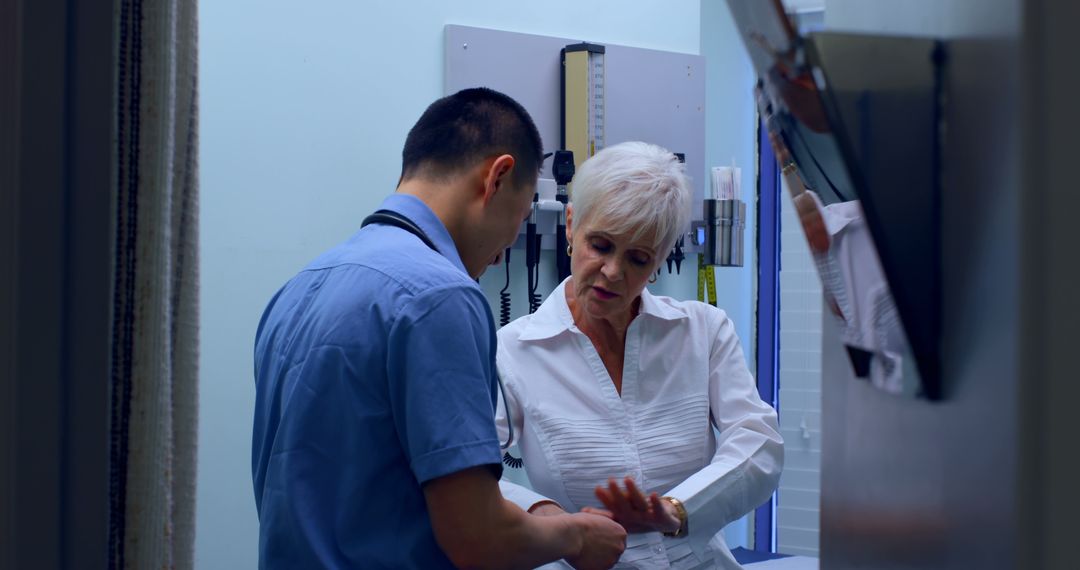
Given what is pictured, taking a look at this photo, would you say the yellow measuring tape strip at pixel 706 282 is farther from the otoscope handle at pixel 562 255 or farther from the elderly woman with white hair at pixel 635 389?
the elderly woman with white hair at pixel 635 389

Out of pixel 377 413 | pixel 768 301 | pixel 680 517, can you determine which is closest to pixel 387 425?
pixel 377 413

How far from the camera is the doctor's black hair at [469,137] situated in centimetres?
152

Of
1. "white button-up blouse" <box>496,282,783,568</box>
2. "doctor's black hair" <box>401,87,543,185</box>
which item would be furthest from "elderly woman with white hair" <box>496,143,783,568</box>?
"doctor's black hair" <box>401,87,543,185</box>

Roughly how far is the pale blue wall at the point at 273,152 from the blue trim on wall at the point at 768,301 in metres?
1.38

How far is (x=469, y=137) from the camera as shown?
1525mm

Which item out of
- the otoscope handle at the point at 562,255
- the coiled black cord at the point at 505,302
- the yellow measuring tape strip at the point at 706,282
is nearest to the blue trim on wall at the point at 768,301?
the yellow measuring tape strip at the point at 706,282

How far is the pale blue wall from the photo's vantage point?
8.07ft

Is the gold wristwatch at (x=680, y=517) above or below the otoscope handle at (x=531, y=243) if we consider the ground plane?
below

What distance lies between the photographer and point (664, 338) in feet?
6.66

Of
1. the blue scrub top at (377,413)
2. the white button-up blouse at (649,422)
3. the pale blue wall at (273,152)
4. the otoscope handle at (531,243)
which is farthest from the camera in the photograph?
the otoscope handle at (531,243)

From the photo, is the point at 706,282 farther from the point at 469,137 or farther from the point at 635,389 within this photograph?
the point at 469,137

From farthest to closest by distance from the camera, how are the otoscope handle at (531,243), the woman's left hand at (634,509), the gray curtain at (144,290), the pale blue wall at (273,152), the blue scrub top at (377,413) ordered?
the otoscope handle at (531,243)
the pale blue wall at (273,152)
the woman's left hand at (634,509)
the blue scrub top at (377,413)
the gray curtain at (144,290)

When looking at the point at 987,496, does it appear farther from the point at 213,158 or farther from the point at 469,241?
the point at 213,158

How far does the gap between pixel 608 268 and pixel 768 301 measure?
186 centimetres
